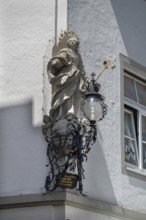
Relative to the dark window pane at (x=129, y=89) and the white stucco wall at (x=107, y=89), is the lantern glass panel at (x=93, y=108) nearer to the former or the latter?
the white stucco wall at (x=107, y=89)

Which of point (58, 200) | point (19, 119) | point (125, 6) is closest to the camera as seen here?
point (58, 200)

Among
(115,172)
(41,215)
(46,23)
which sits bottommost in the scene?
(41,215)

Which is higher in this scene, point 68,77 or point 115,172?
point 68,77

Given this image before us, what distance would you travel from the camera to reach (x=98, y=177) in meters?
9.30

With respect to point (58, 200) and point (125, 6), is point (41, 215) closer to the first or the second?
point (58, 200)

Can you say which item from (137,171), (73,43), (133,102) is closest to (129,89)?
(133,102)

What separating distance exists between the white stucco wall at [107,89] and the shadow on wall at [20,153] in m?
0.68

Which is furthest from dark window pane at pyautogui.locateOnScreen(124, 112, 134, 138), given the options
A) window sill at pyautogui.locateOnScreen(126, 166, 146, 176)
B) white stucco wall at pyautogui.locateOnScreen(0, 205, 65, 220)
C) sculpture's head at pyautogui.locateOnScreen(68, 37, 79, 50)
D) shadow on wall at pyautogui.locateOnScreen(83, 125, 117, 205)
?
white stucco wall at pyautogui.locateOnScreen(0, 205, 65, 220)

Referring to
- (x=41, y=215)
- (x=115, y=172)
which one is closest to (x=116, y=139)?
(x=115, y=172)

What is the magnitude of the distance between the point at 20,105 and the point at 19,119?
18 cm

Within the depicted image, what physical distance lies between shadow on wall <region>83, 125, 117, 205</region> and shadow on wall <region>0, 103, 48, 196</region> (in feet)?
2.17

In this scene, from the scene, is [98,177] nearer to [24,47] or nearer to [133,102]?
[133,102]

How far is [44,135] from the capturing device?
8.83 m

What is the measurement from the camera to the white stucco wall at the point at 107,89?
9375 mm
